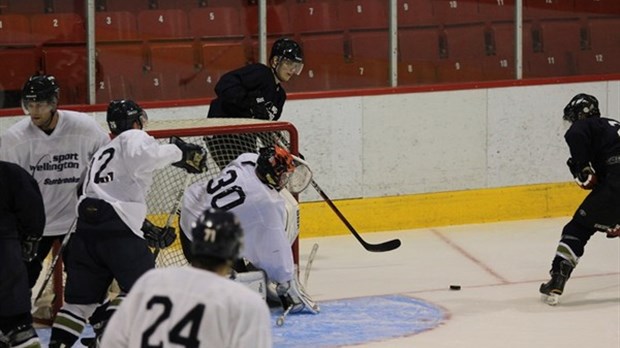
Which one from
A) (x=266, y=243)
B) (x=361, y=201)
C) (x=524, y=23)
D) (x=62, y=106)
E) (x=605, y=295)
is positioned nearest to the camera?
(x=266, y=243)

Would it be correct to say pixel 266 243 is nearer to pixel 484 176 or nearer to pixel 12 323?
pixel 12 323

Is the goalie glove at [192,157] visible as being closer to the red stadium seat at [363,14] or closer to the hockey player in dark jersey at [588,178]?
the hockey player in dark jersey at [588,178]

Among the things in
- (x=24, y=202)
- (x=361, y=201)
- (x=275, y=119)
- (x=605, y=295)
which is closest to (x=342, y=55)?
(x=361, y=201)

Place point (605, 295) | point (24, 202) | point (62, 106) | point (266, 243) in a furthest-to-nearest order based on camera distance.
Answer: point (62, 106), point (605, 295), point (266, 243), point (24, 202)

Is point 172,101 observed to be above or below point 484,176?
above

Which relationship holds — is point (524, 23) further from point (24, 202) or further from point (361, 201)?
point (24, 202)

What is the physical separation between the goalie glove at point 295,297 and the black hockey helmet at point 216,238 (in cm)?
295

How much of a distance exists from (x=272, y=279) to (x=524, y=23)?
3.16 m

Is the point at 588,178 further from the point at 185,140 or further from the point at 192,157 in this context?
the point at 192,157

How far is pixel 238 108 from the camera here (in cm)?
682

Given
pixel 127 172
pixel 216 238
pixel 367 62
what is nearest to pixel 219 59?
pixel 367 62

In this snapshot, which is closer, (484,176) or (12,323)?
(12,323)

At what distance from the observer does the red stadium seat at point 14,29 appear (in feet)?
24.2

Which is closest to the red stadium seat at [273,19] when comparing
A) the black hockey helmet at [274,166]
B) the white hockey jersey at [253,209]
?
the white hockey jersey at [253,209]
